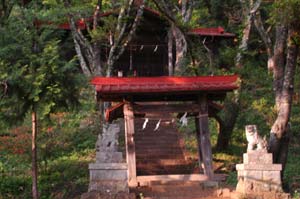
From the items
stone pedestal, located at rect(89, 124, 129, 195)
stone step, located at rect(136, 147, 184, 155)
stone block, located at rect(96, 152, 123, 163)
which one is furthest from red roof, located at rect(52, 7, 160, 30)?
stone step, located at rect(136, 147, 184, 155)

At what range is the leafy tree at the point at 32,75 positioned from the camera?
12117mm

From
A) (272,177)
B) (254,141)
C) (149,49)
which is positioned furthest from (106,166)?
(149,49)

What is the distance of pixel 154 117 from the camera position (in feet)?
46.8

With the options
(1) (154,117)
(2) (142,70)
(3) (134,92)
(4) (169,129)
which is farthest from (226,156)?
(2) (142,70)

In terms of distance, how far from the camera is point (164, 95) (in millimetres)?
14445

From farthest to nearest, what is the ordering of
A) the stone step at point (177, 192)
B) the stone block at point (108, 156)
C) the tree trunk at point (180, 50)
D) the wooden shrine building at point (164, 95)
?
the tree trunk at point (180, 50), the wooden shrine building at point (164, 95), the stone step at point (177, 192), the stone block at point (108, 156)

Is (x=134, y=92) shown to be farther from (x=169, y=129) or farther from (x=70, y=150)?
(x=169, y=129)

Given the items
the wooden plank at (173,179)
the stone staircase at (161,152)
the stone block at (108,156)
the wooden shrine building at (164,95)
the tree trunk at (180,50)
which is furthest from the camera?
the tree trunk at (180,50)

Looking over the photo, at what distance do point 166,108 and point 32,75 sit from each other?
4.07m

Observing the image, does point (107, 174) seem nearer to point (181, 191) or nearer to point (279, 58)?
point (181, 191)

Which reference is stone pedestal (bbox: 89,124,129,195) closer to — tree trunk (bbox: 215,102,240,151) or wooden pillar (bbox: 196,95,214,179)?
wooden pillar (bbox: 196,95,214,179)

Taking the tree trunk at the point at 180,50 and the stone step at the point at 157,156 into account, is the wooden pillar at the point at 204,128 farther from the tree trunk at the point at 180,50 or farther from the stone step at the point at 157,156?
the tree trunk at the point at 180,50

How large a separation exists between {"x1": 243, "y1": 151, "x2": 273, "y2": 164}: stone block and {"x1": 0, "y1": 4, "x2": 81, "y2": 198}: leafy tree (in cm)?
477

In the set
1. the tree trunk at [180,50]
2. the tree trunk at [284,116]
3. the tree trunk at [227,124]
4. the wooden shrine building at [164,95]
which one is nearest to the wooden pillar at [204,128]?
the wooden shrine building at [164,95]
